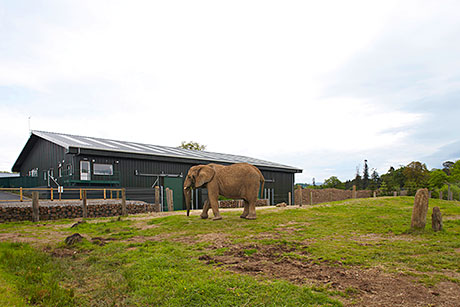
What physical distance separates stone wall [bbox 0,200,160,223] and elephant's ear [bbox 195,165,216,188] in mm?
6383

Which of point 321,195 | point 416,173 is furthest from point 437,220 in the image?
point 416,173

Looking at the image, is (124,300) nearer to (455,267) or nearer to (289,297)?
(289,297)

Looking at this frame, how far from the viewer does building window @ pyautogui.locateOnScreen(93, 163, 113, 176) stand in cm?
2173

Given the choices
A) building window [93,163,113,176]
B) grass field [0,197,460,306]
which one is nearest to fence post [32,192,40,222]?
grass field [0,197,460,306]

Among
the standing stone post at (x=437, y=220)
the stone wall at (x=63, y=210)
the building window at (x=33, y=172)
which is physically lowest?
the stone wall at (x=63, y=210)

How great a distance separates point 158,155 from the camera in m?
24.0

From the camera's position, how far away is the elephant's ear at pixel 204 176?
42.6ft

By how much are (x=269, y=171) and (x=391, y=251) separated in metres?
26.9

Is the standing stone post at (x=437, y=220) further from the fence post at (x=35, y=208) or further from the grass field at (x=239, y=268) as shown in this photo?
the fence post at (x=35, y=208)

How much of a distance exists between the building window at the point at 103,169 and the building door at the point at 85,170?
1.27ft

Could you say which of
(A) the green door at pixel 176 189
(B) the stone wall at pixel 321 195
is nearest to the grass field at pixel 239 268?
(A) the green door at pixel 176 189

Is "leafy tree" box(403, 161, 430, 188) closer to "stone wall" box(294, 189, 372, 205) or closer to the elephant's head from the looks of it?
"stone wall" box(294, 189, 372, 205)

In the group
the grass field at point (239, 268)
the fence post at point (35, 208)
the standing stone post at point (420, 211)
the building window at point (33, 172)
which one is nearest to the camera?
the grass field at point (239, 268)

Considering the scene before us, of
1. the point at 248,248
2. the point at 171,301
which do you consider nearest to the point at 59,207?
the point at 248,248
